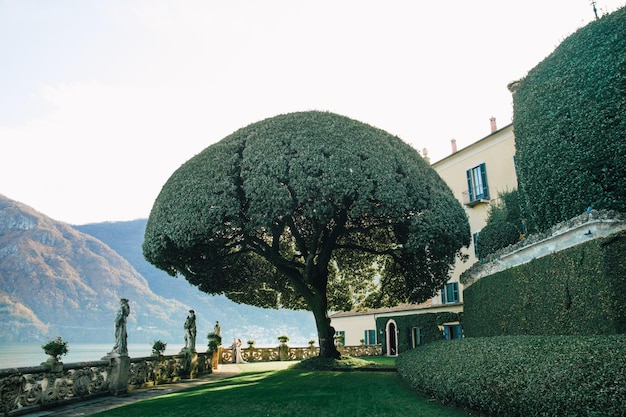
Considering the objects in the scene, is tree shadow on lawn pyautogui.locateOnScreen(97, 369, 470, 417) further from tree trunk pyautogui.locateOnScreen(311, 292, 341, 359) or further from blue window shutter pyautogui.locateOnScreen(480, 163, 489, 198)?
blue window shutter pyautogui.locateOnScreen(480, 163, 489, 198)

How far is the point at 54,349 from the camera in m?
11.6

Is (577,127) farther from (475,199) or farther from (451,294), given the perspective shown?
(451,294)

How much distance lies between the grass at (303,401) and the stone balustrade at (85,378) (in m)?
2.01

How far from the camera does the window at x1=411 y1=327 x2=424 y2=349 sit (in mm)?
30141

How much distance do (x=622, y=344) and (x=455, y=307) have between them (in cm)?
2271

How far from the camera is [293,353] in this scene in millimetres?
31453

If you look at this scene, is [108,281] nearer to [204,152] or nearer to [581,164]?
[204,152]

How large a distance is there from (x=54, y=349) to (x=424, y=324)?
2357cm

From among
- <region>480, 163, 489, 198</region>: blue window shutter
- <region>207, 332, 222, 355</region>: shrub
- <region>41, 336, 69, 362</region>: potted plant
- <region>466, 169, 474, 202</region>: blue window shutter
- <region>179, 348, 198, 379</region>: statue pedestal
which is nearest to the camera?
<region>41, 336, 69, 362</region>: potted plant

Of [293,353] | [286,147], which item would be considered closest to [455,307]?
[293,353]

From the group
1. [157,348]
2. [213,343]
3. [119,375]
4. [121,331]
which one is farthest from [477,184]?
[119,375]

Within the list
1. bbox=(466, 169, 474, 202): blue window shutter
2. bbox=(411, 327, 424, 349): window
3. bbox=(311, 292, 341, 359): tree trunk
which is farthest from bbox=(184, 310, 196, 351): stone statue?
bbox=(466, 169, 474, 202): blue window shutter

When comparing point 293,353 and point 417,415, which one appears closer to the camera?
point 417,415

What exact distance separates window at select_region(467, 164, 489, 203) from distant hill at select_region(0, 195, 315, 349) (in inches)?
4814
